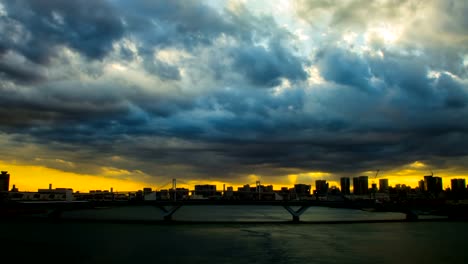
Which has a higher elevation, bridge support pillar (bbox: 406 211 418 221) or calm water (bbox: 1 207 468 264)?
calm water (bbox: 1 207 468 264)

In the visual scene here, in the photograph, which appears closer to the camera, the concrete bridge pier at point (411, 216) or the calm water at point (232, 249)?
the calm water at point (232, 249)

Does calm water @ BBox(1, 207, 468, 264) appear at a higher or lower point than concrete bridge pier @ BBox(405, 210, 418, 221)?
higher

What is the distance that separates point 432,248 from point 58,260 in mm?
58977

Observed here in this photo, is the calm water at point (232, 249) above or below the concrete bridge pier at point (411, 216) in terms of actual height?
above

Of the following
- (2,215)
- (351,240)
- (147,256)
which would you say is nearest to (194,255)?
(147,256)

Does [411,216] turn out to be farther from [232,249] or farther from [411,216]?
[232,249]

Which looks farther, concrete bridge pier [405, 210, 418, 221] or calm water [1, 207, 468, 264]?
concrete bridge pier [405, 210, 418, 221]

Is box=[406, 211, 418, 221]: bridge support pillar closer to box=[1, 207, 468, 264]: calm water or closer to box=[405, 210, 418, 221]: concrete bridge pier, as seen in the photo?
box=[405, 210, 418, 221]: concrete bridge pier

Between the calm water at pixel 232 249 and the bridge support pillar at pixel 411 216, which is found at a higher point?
the calm water at pixel 232 249

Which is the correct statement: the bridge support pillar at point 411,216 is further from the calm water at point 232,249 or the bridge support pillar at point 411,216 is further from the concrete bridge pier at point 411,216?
the calm water at point 232,249

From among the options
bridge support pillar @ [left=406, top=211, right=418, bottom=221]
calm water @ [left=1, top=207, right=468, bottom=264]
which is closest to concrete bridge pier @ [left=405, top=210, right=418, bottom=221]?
bridge support pillar @ [left=406, top=211, right=418, bottom=221]

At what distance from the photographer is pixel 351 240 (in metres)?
84.7

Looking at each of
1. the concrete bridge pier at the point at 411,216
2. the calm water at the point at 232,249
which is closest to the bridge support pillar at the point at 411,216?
the concrete bridge pier at the point at 411,216

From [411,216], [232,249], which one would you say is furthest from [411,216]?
[232,249]
